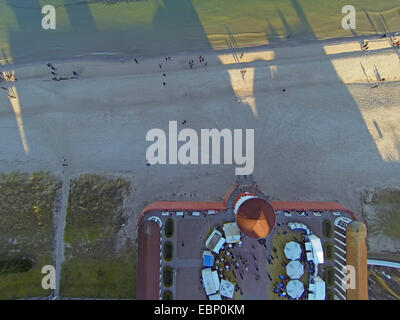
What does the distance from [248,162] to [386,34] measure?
63.5 feet

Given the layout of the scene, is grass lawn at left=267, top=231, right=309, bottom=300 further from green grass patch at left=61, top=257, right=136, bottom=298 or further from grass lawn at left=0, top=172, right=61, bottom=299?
grass lawn at left=0, top=172, right=61, bottom=299

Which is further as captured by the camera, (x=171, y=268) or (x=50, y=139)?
(x=50, y=139)

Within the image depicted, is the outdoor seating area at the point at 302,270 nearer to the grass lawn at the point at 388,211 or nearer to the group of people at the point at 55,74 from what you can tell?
the grass lawn at the point at 388,211

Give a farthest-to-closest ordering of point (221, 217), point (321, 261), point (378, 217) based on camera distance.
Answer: point (378, 217)
point (221, 217)
point (321, 261)

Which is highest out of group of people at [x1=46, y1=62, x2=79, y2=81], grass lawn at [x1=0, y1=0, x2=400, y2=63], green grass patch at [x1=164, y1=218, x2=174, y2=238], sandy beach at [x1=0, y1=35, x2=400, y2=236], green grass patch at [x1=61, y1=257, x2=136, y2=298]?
grass lawn at [x1=0, y1=0, x2=400, y2=63]

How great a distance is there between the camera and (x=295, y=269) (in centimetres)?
1781

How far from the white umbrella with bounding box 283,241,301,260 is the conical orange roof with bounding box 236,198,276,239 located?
341 cm

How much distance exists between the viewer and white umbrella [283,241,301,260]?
58.6 feet

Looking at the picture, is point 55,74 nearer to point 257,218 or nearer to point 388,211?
point 257,218

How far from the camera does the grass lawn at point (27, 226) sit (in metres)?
21.0

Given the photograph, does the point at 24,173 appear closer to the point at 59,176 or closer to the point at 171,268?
the point at 59,176

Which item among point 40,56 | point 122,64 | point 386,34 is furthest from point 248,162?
point 40,56

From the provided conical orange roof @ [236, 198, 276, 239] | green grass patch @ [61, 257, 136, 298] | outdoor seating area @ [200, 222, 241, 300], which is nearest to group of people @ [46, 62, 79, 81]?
green grass patch @ [61, 257, 136, 298]

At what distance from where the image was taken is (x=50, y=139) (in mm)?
22953
